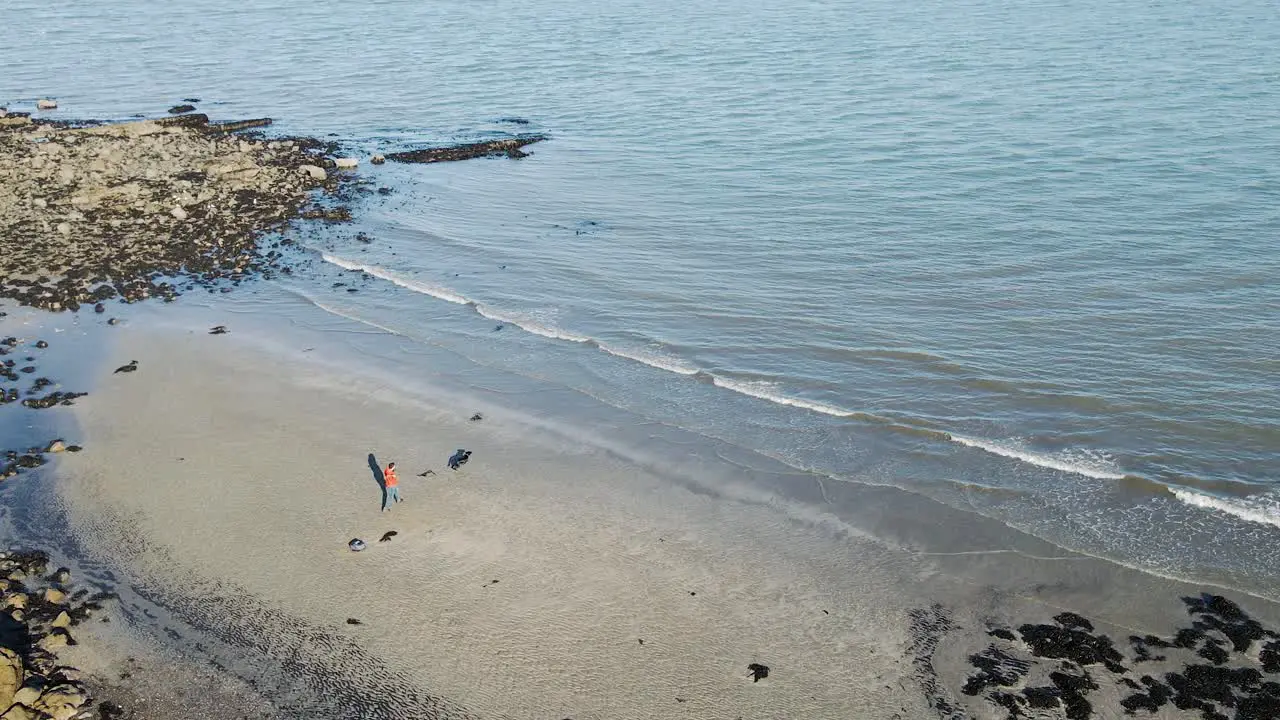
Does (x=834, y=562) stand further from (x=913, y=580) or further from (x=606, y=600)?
(x=606, y=600)

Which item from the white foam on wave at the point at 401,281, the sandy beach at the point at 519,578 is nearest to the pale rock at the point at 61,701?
the sandy beach at the point at 519,578

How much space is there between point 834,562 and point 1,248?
25944 mm

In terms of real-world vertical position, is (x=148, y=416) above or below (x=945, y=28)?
below

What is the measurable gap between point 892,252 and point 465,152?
21.2 meters

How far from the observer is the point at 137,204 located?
107ft

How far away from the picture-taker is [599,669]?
530 inches

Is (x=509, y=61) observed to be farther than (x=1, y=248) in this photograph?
Yes

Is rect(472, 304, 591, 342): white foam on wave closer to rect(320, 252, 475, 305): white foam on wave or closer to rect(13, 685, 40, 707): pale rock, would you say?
rect(320, 252, 475, 305): white foam on wave

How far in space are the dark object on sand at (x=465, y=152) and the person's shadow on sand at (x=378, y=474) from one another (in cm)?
2537

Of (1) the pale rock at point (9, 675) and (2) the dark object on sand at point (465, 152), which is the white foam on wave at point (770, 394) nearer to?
(1) the pale rock at point (9, 675)

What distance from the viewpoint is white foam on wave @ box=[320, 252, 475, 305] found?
2686 centimetres

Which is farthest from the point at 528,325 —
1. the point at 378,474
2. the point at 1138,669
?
the point at 1138,669

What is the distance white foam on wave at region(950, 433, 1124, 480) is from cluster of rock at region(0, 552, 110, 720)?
15.0m

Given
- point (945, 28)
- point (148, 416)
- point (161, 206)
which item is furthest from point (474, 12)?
point (148, 416)
